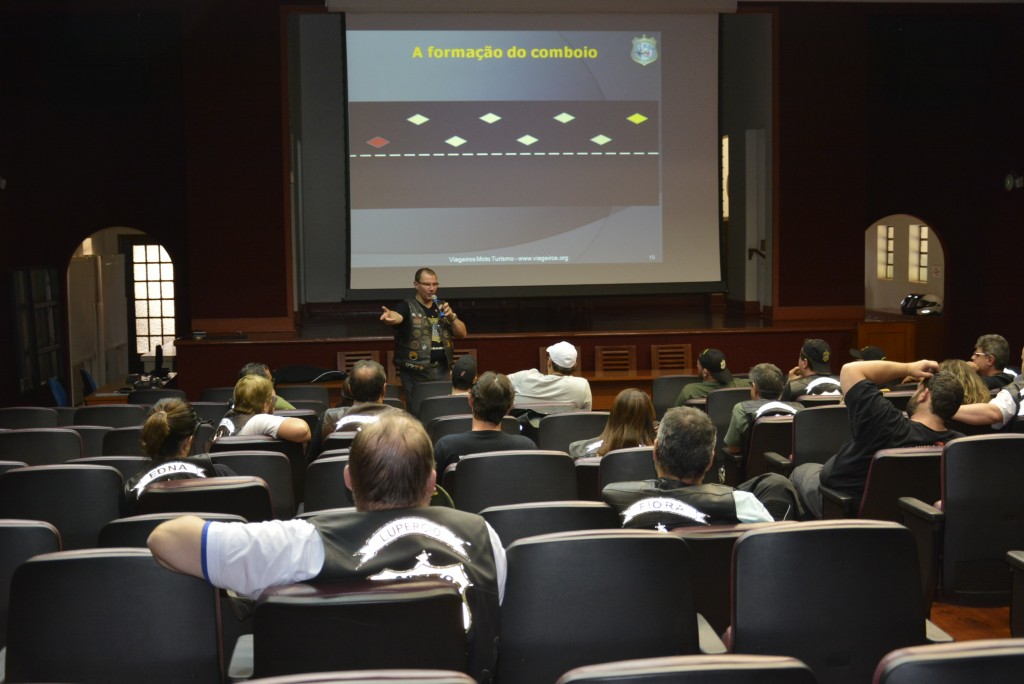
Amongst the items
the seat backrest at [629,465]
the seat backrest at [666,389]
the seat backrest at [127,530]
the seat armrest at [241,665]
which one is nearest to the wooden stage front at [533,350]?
the seat backrest at [666,389]

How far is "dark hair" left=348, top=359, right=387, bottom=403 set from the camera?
475 centimetres

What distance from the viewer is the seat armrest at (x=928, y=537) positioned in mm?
3400

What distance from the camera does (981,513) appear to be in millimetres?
3387

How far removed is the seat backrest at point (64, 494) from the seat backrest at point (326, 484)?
0.66m

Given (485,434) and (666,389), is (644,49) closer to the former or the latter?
(666,389)

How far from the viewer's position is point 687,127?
10484 mm

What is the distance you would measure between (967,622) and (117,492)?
3.01 m

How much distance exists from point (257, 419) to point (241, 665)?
8.18ft

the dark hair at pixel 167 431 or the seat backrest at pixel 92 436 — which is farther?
the seat backrest at pixel 92 436

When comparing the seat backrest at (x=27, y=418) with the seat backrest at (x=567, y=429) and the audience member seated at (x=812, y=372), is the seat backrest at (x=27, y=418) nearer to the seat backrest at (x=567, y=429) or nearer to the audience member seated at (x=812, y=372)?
the seat backrest at (x=567, y=429)

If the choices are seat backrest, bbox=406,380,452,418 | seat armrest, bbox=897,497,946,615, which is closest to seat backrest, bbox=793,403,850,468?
seat armrest, bbox=897,497,946,615

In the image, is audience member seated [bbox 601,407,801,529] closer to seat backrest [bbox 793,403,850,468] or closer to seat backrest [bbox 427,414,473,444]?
seat backrest [bbox 793,403,850,468]

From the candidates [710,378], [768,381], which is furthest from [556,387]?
[768,381]

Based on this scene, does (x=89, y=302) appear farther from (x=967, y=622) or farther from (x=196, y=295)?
(x=967, y=622)
